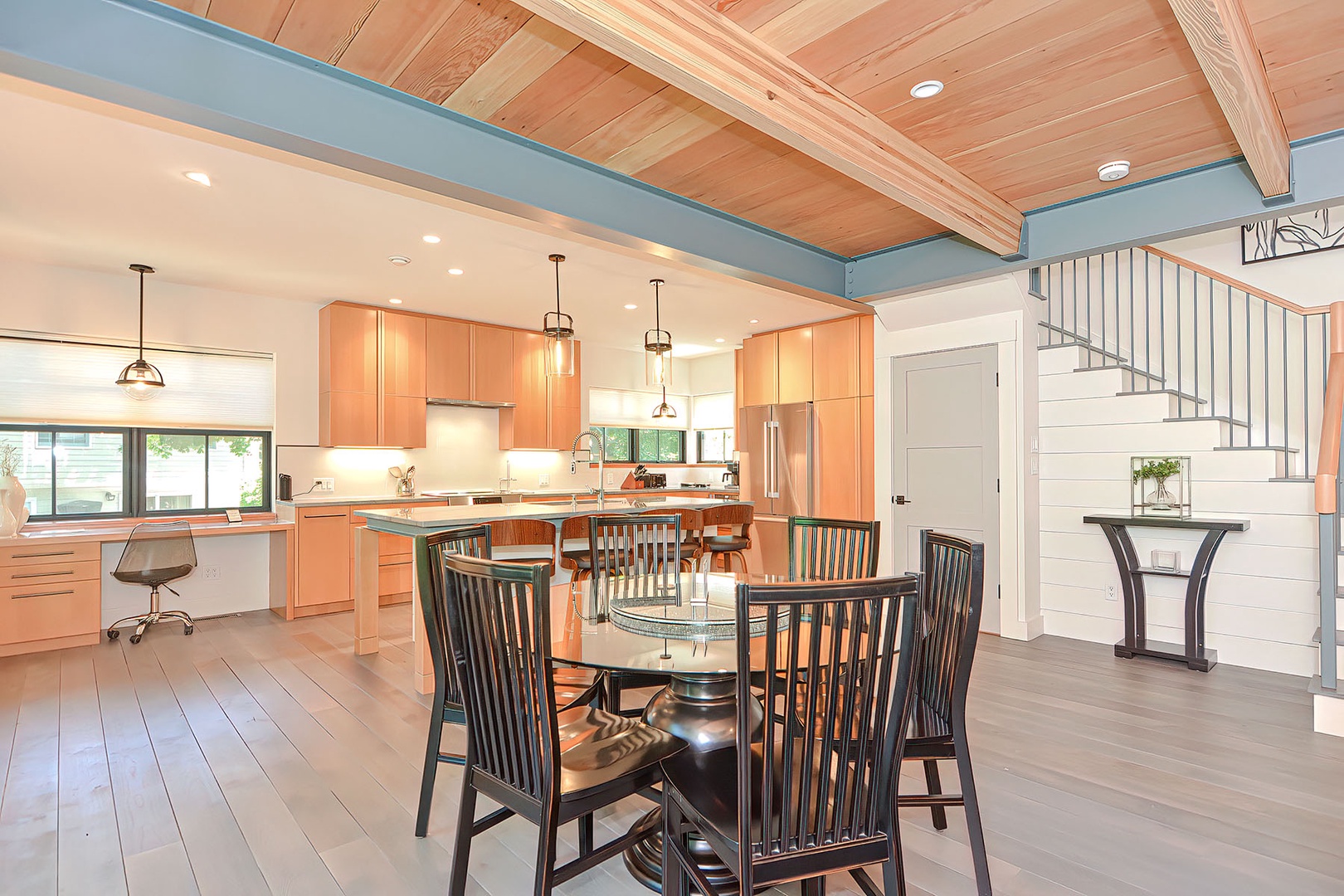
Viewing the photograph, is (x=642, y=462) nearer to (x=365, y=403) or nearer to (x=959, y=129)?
(x=365, y=403)

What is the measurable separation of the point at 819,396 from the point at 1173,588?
3045mm

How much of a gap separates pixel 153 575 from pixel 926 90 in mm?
5502

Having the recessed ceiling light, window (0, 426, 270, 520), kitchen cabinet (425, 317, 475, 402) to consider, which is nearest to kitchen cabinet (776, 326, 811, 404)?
kitchen cabinet (425, 317, 475, 402)

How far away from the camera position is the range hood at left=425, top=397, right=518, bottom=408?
642 centimetres

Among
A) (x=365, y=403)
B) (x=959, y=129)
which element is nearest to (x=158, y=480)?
(x=365, y=403)

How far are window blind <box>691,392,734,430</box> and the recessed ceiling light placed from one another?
6.11 metres

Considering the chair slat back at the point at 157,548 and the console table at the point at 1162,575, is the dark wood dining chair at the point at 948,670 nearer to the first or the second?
the console table at the point at 1162,575

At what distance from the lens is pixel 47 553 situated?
4.37 meters

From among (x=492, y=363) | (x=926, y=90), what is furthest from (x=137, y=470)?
(x=926, y=90)

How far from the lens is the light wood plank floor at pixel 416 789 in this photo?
199 centimetres

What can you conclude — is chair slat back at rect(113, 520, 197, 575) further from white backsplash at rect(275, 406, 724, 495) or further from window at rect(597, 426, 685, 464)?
window at rect(597, 426, 685, 464)

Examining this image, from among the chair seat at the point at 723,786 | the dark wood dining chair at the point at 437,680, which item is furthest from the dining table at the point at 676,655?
the dark wood dining chair at the point at 437,680

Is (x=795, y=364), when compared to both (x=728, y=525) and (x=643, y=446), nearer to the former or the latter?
(x=728, y=525)

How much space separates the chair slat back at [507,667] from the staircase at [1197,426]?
151 inches
